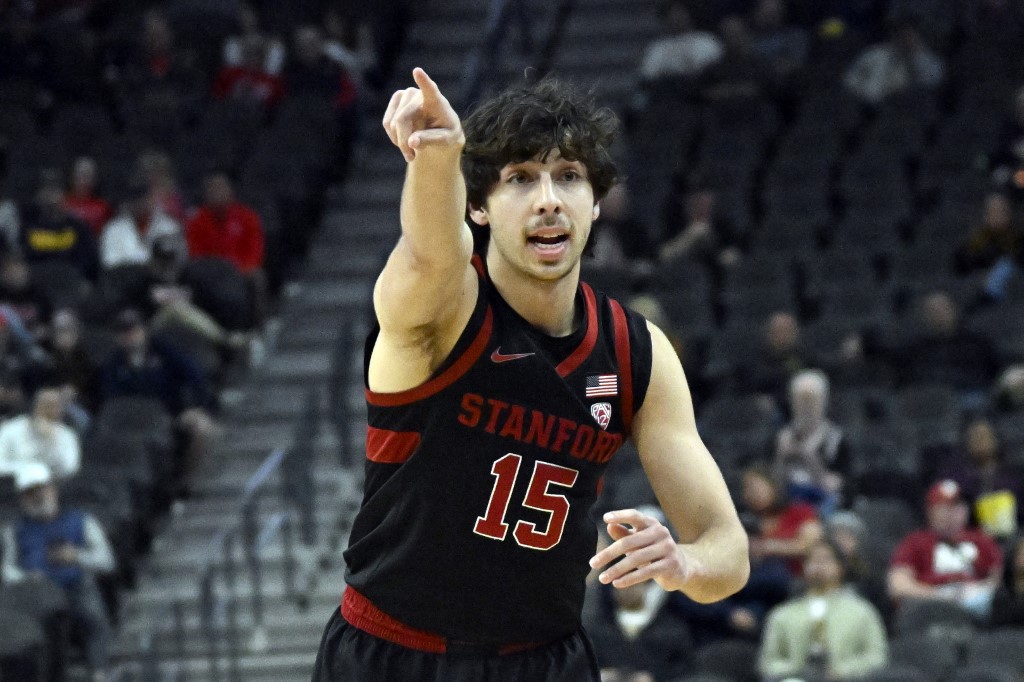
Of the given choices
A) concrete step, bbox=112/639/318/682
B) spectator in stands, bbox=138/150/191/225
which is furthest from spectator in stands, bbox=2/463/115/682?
spectator in stands, bbox=138/150/191/225

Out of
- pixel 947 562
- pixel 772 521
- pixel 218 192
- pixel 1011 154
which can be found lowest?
pixel 947 562

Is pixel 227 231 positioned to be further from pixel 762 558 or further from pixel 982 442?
pixel 982 442

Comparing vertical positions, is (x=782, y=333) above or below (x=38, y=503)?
above

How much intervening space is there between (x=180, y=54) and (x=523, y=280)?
542 inches

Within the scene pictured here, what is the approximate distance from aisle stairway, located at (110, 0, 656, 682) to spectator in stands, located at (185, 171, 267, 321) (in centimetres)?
68

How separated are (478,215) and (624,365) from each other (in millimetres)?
485

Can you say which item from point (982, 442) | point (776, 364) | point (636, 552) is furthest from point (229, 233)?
point (636, 552)

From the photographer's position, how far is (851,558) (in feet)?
33.0

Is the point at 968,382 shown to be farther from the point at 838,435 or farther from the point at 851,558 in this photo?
the point at 851,558

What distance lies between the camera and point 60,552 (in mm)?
10695

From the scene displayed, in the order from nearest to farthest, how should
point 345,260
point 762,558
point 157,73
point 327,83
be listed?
1. point 762,558
2. point 345,260
3. point 327,83
4. point 157,73

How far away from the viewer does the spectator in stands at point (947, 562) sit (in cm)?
1013

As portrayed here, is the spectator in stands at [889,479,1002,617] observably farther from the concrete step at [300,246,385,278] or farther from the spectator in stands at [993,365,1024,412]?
the concrete step at [300,246,385,278]

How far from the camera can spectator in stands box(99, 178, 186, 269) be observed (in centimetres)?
1399
